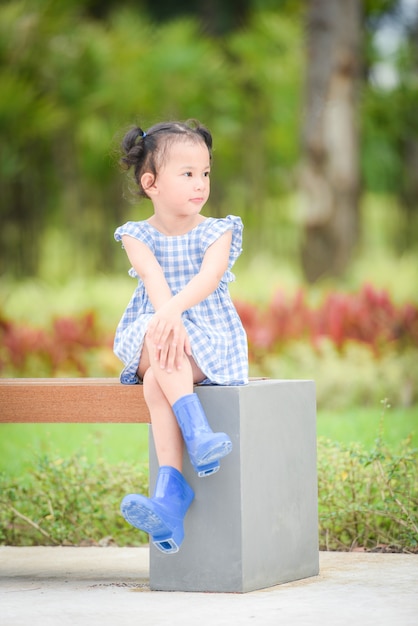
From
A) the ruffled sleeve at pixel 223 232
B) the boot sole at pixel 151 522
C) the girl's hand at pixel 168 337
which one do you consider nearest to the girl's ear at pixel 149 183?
the ruffled sleeve at pixel 223 232

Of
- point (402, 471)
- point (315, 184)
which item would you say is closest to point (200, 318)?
point (402, 471)

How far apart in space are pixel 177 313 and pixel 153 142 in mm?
644

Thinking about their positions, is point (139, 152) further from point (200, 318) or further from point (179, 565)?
point (179, 565)

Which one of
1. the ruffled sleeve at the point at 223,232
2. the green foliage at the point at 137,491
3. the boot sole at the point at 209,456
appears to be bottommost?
the green foliage at the point at 137,491

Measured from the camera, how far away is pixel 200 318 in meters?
3.45

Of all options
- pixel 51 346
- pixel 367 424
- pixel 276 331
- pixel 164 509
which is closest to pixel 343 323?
pixel 276 331

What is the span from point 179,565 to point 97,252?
639 inches

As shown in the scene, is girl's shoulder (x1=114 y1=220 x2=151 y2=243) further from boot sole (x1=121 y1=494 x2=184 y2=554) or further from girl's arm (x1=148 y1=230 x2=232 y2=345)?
boot sole (x1=121 y1=494 x2=184 y2=554)

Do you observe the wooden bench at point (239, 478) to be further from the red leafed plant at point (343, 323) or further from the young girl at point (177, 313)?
the red leafed plant at point (343, 323)

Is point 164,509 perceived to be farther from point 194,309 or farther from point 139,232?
point 139,232

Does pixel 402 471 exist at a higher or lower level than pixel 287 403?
lower

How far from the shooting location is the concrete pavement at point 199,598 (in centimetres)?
285

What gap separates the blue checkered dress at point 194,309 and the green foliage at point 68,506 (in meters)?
1.29

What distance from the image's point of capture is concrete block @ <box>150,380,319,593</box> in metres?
3.26
